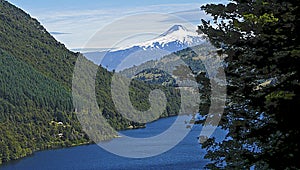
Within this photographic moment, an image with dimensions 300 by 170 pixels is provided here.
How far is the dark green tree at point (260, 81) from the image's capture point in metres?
11.4

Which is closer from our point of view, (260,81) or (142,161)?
(260,81)

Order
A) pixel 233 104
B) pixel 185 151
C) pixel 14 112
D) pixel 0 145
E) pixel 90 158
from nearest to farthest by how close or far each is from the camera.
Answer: pixel 233 104
pixel 185 151
pixel 90 158
pixel 0 145
pixel 14 112

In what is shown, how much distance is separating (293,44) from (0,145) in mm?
149660

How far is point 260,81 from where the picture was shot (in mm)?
13430

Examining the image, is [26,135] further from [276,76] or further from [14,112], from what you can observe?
[276,76]

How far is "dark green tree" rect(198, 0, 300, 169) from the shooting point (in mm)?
11422

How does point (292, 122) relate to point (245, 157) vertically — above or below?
above

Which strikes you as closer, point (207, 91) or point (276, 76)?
point (276, 76)

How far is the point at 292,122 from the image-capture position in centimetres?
1177

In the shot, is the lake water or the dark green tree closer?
the dark green tree

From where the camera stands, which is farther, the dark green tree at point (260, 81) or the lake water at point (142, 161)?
the lake water at point (142, 161)

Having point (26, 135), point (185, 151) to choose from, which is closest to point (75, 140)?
point (26, 135)

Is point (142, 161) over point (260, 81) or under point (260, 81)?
under

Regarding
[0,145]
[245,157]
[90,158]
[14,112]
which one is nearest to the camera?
[245,157]
